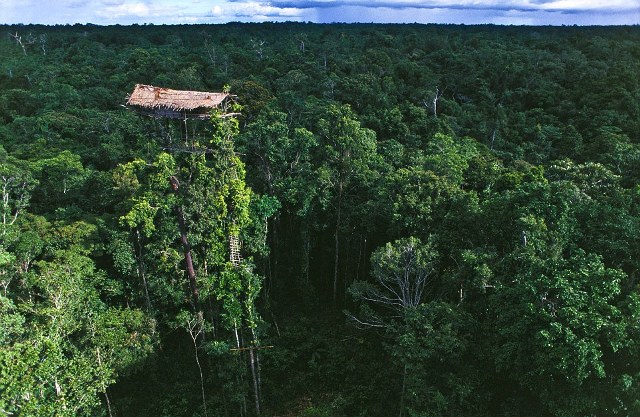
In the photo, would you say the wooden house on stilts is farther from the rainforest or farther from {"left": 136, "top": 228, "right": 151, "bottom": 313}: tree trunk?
{"left": 136, "top": 228, "right": 151, "bottom": 313}: tree trunk

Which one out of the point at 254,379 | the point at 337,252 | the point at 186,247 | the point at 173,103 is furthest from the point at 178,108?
the point at 337,252

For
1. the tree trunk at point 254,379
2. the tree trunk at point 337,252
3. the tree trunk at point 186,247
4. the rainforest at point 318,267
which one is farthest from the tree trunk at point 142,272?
the tree trunk at point 337,252

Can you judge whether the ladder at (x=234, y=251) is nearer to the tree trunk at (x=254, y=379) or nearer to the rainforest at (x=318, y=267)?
the rainforest at (x=318, y=267)

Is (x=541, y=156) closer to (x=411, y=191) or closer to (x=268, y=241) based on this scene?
(x=411, y=191)

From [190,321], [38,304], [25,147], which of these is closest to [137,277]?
[190,321]

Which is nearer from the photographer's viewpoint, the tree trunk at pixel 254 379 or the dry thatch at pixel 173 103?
the dry thatch at pixel 173 103

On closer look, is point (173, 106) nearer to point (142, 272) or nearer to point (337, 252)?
point (142, 272)
